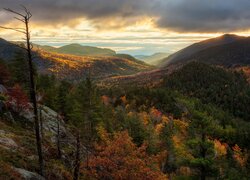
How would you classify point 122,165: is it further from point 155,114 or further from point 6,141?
point 155,114

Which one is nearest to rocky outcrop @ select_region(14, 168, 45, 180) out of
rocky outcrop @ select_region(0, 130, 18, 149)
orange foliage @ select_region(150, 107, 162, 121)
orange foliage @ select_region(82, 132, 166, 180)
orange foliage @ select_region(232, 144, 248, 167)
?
orange foliage @ select_region(82, 132, 166, 180)

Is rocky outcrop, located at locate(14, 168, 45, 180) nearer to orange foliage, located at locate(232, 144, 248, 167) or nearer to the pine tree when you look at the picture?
the pine tree

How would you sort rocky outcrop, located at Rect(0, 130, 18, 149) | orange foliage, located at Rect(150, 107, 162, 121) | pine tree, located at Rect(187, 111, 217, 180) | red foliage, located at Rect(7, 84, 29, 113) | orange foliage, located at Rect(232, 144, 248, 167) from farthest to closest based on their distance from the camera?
orange foliage, located at Rect(150, 107, 162, 121)
orange foliage, located at Rect(232, 144, 248, 167)
red foliage, located at Rect(7, 84, 29, 113)
rocky outcrop, located at Rect(0, 130, 18, 149)
pine tree, located at Rect(187, 111, 217, 180)

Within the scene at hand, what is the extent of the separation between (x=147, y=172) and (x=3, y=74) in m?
48.7

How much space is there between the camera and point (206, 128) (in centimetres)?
3300

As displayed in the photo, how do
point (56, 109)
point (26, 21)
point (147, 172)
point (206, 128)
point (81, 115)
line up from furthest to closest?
point (56, 109) → point (81, 115) → point (206, 128) → point (147, 172) → point (26, 21)

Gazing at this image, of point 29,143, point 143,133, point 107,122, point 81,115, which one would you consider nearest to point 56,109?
point 81,115

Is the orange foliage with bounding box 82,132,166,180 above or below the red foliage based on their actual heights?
below

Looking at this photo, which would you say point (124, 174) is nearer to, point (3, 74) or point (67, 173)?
point (67, 173)

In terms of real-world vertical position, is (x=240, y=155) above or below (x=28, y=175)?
A: below

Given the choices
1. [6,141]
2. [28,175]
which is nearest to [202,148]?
[28,175]

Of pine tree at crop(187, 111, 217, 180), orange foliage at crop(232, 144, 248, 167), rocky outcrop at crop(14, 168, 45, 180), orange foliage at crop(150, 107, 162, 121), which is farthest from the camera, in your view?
orange foliage at crop(150, 107, 162, 121)

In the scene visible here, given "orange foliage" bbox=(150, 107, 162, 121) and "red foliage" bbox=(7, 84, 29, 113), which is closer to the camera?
"red foliage" bbox=(7, 84, 29, 113)

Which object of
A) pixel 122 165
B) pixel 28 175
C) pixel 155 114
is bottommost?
pixel 155 114
